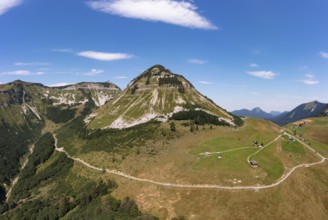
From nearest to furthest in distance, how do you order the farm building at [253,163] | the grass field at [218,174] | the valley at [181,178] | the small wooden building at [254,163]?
the grass field at [218,174] < the valley at [181,178] < the small wooden building at [254,163] < the farm building at [253,163]

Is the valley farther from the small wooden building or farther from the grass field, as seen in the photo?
the small wooden building

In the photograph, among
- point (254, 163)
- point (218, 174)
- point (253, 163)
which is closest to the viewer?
point (218, 174)

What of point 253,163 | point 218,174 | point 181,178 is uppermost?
point 253,163

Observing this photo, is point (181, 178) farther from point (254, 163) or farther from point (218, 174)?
point (254, 163)

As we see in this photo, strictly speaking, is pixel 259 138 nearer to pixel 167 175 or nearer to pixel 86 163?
pixel 167 175

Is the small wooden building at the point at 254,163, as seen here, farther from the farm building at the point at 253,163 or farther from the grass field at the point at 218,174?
the grass field at the point at 218,174

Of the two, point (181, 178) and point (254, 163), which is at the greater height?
point (254, 163)

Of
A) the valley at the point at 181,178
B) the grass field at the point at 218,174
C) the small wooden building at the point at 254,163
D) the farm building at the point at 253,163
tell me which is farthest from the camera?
the farm building at the point at 253,163

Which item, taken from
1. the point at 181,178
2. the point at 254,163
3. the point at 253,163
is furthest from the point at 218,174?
the point at 254,163

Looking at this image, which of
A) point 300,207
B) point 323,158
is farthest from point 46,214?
point 323,158

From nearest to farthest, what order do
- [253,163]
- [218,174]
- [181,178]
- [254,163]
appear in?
[218,174], [181,178], [254,163], [253,163]

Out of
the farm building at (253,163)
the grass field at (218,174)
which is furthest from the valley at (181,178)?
the farm building at (253,163)

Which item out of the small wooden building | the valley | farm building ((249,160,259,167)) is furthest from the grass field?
farm building ((249,160,259,167))
